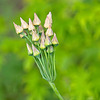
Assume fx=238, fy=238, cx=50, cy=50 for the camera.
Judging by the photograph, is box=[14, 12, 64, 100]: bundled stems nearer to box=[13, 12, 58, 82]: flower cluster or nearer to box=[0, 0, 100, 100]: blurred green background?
box=[13, 12, 58, 82]: flower cluster

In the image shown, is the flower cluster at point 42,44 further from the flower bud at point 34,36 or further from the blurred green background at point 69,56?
the blurred green background at point 69,56

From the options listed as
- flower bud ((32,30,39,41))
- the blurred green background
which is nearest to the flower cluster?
flower bud ((32,30,39,41))

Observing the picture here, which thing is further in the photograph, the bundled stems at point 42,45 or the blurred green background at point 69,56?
the blurred green background at point 69,56

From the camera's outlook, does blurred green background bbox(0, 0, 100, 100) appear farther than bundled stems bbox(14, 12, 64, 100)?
Yes

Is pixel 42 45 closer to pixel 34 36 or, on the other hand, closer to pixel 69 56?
pixel 34 36

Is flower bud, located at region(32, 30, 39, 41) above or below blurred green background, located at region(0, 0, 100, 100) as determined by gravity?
above

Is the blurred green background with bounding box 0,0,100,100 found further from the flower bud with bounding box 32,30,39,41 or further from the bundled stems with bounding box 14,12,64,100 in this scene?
the flower bud with bounding box 32,30,39,41

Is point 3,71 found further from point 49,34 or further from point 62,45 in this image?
point 49,34

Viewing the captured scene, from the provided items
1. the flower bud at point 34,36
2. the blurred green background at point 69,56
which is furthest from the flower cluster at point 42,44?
the blurred green background at point 69,56
